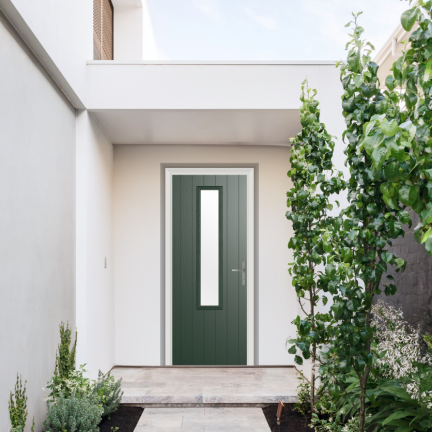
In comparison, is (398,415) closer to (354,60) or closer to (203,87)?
(354,60)

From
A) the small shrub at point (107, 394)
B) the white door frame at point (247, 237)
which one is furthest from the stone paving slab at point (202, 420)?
the white door frame at point (247, 237)

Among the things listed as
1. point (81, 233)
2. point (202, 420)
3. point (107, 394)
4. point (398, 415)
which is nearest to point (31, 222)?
point (81, 233)

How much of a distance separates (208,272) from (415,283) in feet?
6.67

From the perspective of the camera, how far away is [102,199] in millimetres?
3588

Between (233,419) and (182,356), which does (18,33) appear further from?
(182,356)

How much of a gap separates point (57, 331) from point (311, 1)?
11706mm

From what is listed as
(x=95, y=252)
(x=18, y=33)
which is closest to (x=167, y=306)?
(x=95, y=252)

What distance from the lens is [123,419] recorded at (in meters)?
2.92

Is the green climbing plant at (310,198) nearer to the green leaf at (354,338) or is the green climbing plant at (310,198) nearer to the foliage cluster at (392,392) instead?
the foliage cluster at (392,392)

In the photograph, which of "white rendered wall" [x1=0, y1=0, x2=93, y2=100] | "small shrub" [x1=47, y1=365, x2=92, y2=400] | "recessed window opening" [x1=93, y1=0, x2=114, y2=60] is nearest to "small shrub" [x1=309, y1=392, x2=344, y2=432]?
"small shrub" [x1=47, y1=365, x2=92, y2=400]

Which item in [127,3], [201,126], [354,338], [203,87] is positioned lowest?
[354,338]

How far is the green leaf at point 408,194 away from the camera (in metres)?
1.26

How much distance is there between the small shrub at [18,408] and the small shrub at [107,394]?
0.78 metres

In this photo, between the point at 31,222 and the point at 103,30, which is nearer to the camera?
the point at 31,222
